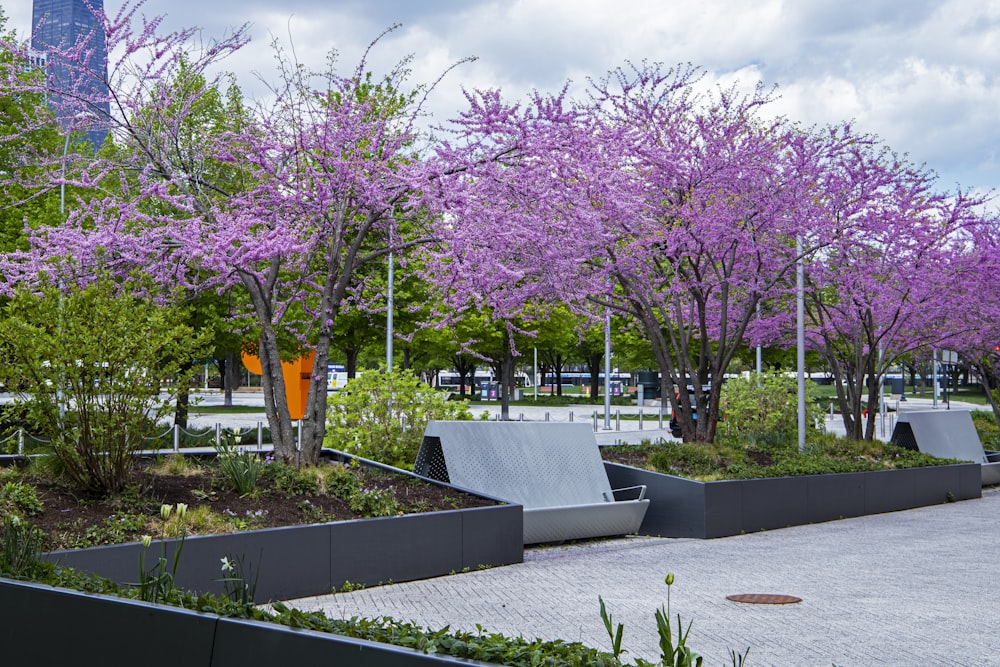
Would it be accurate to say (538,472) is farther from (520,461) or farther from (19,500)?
(19,500)

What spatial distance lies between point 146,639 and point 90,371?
4205 mm

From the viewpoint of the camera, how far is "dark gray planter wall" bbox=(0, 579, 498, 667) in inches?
157

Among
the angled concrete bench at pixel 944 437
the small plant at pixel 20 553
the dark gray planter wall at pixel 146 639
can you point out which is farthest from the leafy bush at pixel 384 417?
the angled concrete bench at pixel 944 437

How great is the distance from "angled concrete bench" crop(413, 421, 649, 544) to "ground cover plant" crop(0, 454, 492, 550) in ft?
2.46

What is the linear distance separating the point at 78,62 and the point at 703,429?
10866 millimetres

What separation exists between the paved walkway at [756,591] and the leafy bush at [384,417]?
9.48 feet

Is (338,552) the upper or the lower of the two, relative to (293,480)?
lower

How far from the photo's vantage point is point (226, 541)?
7.64 m

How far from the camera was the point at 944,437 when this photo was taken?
19875 millimetres

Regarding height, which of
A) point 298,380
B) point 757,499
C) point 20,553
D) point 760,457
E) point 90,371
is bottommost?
point 757,499

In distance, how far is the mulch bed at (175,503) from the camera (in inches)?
301

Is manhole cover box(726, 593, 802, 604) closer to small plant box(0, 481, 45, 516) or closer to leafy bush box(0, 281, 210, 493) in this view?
leafy bush box(0, 281, 210, 493)

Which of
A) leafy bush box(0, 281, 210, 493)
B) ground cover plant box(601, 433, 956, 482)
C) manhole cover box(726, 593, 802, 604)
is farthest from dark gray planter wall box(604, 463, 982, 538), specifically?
leafy bush box(0, 281, 210, 493)

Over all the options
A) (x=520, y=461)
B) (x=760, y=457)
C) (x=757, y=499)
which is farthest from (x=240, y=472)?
(x=760, y=457)
